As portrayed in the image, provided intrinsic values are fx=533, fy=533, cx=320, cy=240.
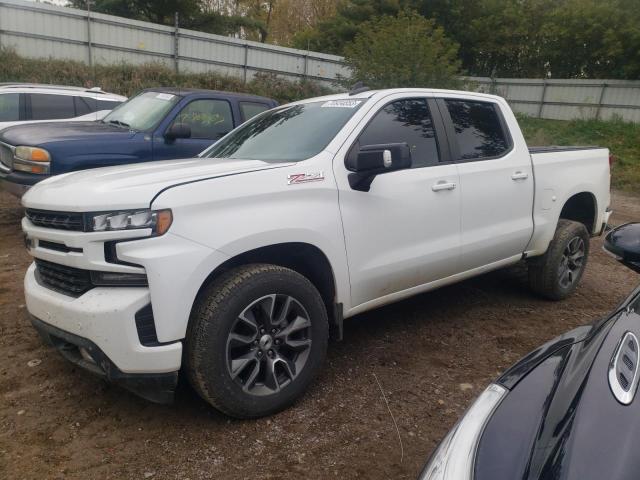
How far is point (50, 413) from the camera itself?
9.64ft

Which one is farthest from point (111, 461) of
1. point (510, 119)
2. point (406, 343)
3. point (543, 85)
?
point (543, 85)

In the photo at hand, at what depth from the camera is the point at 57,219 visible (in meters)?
2.73

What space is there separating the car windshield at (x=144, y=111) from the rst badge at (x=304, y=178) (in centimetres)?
431

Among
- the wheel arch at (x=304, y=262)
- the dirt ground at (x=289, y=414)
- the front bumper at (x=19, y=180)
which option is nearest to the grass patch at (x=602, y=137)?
the dirt ground at (x=289, y=414)

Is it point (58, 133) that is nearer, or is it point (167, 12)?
point (58, 133)

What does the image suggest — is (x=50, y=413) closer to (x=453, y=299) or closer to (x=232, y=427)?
(x=232, y=427)

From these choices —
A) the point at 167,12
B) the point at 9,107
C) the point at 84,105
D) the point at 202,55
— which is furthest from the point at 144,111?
the point at 167,12

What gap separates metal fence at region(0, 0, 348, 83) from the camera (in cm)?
1548

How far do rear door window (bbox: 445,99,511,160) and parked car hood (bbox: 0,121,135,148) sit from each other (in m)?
4.08

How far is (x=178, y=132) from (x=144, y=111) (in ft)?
3.43

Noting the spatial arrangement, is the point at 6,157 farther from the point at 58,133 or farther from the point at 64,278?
the point at 64,278

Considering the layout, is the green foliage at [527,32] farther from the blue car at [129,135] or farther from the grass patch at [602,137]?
the blue car at [129,135]

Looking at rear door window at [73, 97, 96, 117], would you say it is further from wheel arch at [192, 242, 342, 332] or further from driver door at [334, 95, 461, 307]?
wheel arch at [192, 242, 342, 332]

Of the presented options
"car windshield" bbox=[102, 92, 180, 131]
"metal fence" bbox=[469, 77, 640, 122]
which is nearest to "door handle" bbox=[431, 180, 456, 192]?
"car windshield" bbox=[102, 92, 180, 131]
